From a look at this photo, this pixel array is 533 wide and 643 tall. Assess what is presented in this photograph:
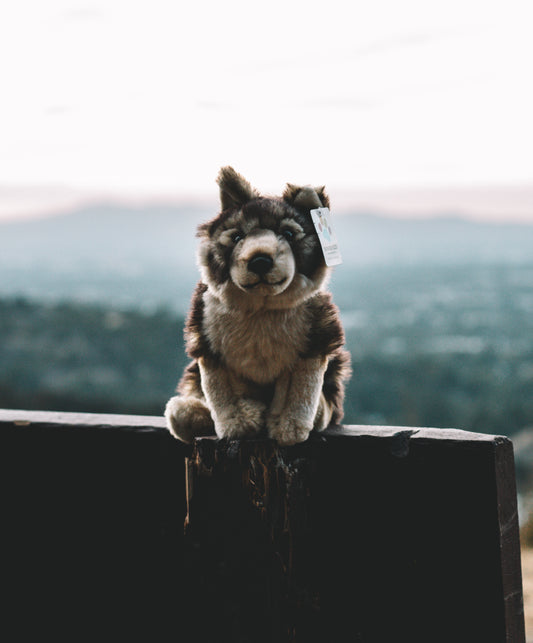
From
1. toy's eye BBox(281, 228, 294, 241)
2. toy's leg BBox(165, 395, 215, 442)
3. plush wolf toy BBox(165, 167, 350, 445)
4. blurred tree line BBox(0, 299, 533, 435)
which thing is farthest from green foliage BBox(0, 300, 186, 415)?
toy's eye BBox(281, 228, 294, 241)

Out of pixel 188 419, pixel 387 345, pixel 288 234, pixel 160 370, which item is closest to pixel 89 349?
pixel 160 370

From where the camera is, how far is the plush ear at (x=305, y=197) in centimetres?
169

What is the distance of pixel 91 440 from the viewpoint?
2150 millimetres

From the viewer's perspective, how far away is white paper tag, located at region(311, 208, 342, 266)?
165 cm

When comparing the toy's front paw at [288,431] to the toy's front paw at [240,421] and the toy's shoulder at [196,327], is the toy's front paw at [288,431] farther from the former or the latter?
the toy's shoulder at [196,327]

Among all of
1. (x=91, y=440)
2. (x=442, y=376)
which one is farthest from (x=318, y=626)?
(x=442, y=376)

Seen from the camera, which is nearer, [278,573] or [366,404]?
[278,573]

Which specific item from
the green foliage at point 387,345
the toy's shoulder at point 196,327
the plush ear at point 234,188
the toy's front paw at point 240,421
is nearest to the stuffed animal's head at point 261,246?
the plush ear at point 234,188

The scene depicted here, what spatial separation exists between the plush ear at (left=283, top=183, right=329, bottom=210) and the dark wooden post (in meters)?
0.58

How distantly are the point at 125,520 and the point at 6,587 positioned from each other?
1.52 ft

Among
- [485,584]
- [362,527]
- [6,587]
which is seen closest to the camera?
[485,584]

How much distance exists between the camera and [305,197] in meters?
1.69

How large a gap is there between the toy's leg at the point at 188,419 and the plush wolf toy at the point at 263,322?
0.25 feet

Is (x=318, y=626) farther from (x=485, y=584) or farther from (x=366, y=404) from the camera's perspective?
(x=366, y=404)
